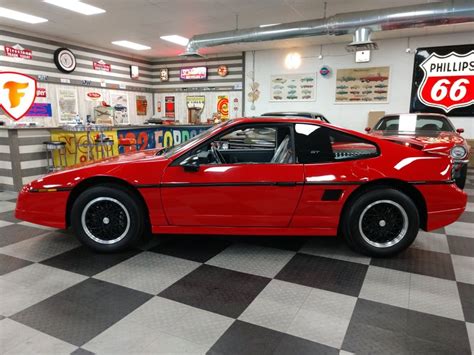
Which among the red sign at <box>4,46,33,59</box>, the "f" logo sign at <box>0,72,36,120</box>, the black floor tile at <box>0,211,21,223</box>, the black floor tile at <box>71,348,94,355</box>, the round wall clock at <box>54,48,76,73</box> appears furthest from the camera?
the round wall clock at <box>54,48,76,73</box>

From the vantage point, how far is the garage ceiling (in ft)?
21.1

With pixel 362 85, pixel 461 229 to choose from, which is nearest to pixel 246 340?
pixel 461 229

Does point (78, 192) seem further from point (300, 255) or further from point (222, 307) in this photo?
point (300, 255)

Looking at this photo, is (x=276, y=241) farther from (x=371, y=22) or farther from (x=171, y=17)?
(x=171, y=17)

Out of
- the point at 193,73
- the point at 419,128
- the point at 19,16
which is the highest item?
the point at 19,16

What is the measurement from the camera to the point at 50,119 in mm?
9227

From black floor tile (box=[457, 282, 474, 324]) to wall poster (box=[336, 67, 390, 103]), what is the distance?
8162 millimetres

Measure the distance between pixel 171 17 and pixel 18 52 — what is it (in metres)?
4.24

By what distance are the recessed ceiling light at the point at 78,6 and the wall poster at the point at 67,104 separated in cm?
319

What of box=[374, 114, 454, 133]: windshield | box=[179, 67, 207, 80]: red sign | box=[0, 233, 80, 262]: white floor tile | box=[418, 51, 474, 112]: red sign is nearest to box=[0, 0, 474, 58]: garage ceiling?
box=[418, 51, 474, 112]: red sign

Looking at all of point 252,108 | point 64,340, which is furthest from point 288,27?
point 64,340

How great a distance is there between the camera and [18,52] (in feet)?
27.4

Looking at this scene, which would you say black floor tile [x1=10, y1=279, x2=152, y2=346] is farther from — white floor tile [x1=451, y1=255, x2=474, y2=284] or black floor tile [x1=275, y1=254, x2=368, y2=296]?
white floor tile [x1=451, y1=255, x2=474, y2=284]

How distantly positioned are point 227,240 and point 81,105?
28.9 ft
